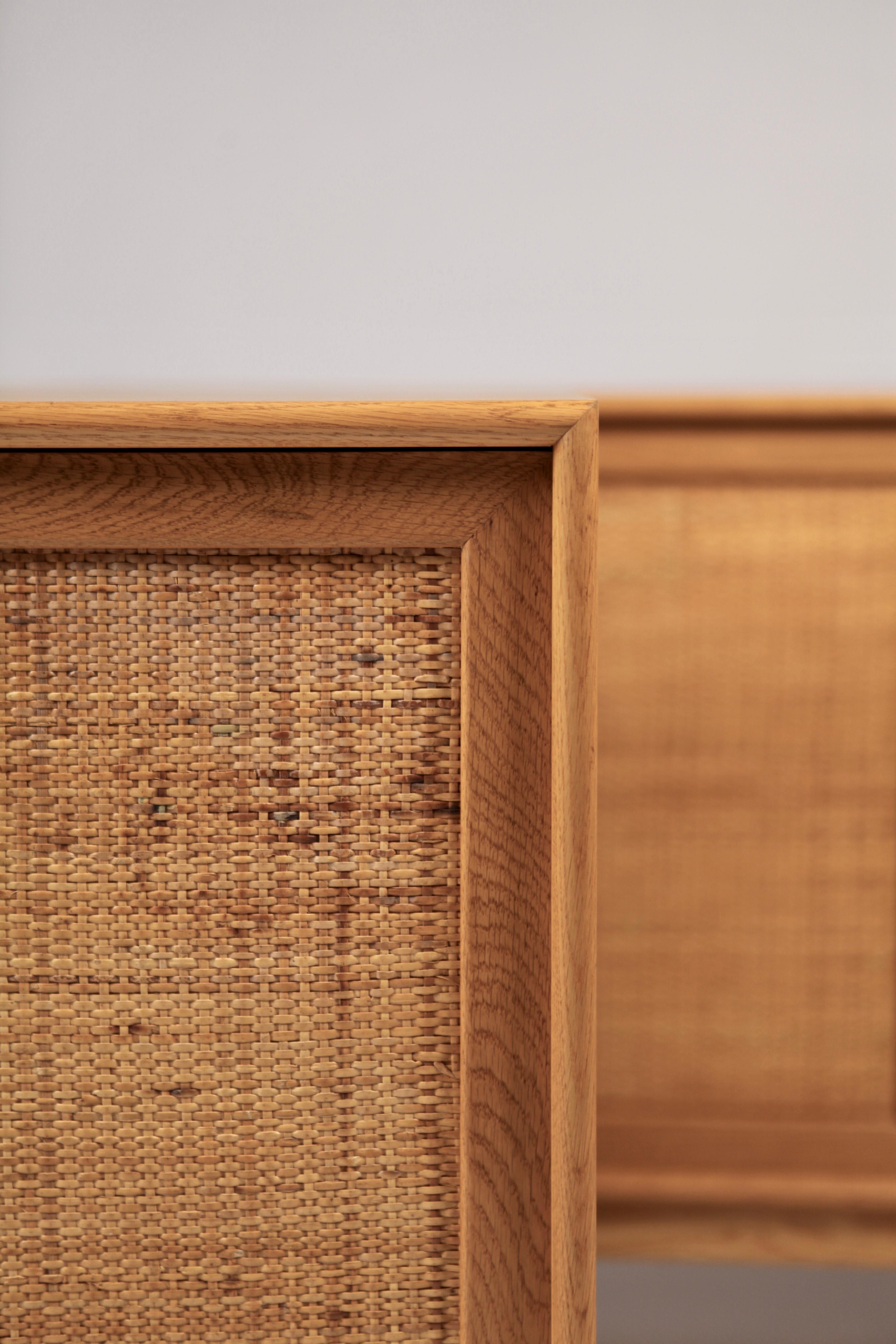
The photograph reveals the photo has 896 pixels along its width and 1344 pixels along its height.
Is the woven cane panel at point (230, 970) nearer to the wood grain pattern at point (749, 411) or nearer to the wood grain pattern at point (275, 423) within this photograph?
the wood grain pattern at point (275, 423)

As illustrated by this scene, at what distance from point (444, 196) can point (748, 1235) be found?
2.76 feet

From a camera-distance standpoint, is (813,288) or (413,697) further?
(813,288)

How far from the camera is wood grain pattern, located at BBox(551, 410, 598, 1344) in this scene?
0.44 metres

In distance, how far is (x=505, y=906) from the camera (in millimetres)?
458

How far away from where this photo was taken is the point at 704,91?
0.77 metres

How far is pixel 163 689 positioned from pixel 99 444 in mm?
118

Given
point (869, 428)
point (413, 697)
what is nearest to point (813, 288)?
point (869, 428)

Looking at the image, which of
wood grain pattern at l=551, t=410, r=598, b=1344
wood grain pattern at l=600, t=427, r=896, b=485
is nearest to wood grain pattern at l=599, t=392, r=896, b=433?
wood grain pattern at l=600, t=427, r=896, b=485

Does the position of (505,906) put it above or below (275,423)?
below

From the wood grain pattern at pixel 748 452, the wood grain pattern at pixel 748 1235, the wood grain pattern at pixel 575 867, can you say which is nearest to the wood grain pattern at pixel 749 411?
the wood grain pattern at pixel 748 452

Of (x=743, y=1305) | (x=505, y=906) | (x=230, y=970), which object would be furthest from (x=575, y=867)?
(x=743, y=1305)

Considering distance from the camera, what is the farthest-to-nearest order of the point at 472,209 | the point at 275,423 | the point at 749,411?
the point at 472,209 < the point at 749,411 < the point at 275,423

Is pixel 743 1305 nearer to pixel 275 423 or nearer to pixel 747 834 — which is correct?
pixel 747 834

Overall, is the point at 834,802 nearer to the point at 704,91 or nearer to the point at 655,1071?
the point at 655,1071
